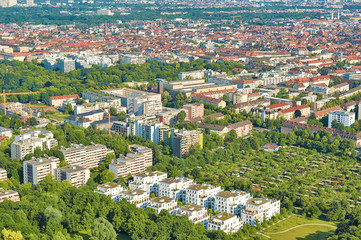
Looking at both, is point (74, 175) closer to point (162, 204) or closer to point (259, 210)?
point (162, 204)

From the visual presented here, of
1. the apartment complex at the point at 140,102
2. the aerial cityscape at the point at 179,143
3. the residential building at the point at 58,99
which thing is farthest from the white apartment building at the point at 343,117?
the residential building at the point at 58,99


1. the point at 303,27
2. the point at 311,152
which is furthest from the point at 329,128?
the point at 303,27

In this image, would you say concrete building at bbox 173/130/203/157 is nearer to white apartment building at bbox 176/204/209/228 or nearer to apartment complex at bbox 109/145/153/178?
apartment complex at bbox 109/145/153/178

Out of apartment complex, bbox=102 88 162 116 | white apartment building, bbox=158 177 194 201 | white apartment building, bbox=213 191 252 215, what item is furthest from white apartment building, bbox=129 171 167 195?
apartment complex, bbox=102 88 162 116

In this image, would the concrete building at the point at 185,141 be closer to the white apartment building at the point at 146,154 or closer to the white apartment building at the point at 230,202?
the white apartment building at the point at 146,154

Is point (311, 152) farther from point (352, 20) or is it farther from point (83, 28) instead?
point (352, 20)
